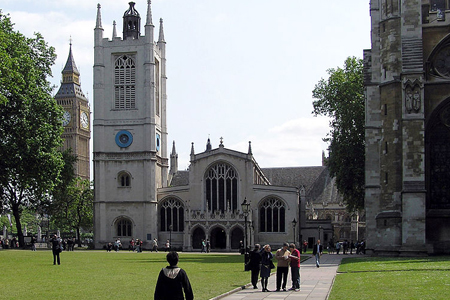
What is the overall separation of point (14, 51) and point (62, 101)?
124 metres

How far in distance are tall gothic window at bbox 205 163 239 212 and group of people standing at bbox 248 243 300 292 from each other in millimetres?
47595

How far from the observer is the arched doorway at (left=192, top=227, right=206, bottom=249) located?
69750mm

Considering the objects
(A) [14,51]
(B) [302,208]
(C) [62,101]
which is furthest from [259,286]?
(C) [62,101]

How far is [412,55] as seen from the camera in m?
36.1

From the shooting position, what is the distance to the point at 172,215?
72.0 metres

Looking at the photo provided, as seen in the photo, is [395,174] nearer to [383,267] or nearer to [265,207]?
[383,267]

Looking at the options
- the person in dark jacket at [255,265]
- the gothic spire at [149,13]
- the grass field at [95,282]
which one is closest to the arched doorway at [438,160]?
the grass field at [95,282]

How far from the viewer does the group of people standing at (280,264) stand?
68.0 ft

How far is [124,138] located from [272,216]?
1663 cm

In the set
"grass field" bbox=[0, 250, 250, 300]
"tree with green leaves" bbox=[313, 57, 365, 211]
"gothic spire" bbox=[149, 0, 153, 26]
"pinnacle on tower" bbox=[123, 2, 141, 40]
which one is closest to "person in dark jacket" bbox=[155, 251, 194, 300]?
"grass field" bbox=[0, 250, 250, 300]

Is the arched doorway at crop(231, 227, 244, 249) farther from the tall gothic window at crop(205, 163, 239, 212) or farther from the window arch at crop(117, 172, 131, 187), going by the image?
the window arch at crop(117, 172, 131, 187)

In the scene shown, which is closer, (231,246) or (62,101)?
(231,246)

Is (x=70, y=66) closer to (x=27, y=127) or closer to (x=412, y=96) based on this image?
(x=27, y=127)

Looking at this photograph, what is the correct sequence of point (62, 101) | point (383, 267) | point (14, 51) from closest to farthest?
1. point (383, 267)
2. point (14, 51)
3. point (62, 101)
